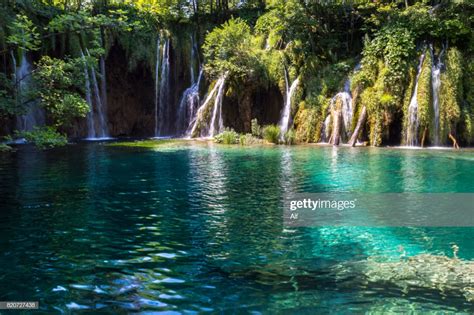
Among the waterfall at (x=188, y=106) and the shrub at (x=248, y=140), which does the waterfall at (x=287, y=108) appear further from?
the waterfall at (x=188, y=106)

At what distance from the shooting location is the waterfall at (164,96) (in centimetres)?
3559

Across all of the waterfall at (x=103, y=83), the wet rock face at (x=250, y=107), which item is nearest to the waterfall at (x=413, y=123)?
the wet rock face at (x=250, y=107)

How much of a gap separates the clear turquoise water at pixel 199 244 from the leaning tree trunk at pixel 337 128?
11.5 metres

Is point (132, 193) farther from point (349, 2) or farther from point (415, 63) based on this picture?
point (349, 2)

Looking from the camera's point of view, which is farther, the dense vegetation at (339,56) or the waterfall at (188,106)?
the waterfall at (188,106)

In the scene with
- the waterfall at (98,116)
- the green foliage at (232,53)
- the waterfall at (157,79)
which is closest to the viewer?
the green foliage at (232,53)

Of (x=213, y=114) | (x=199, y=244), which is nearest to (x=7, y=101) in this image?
(x=199, y=244)

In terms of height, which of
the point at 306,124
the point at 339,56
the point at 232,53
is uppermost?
the point at 232,53

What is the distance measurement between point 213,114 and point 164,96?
22.0 feet

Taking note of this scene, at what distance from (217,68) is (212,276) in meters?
27.1

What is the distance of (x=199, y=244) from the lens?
704 cm

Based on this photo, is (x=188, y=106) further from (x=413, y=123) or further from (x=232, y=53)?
(x=413, y=123)

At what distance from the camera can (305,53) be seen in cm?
3005

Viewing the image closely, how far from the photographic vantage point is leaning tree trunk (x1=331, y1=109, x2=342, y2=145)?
26172mm
